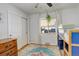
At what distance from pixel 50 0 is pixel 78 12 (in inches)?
229

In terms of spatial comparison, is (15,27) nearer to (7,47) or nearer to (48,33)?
(7,47)

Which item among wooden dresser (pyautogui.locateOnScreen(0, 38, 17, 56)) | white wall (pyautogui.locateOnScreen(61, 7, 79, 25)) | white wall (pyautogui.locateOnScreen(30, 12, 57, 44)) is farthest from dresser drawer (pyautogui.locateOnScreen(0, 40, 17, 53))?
white wall (pyautogui.locateOnScreen(30, 12, 57, 44))

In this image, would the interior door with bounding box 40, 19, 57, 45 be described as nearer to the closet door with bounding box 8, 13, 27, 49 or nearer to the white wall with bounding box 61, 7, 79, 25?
the white wall with bounding box 61, 7, 79, 25

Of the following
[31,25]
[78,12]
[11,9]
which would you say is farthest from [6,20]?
[78,12]

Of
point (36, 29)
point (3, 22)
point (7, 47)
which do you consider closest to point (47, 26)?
point (36, 29)

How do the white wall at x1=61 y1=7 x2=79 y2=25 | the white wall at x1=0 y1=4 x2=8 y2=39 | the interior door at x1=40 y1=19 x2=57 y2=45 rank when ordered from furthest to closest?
the interior door at x1=40 y1=19 x2=57 y2=45 < the white wall at x1=61 y1=7 x2=79 y2=25 < the white wall at x1=0 y1=4 x2=8 y2=39

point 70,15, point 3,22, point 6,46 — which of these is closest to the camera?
point 6,46

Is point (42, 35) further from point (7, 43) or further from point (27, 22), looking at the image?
point (7, 43)

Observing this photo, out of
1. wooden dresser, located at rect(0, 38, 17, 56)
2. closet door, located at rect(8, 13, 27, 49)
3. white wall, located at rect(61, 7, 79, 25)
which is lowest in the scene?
wooden dresser, located at rect(0, 38, 17, 56)

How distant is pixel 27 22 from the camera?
290 inches

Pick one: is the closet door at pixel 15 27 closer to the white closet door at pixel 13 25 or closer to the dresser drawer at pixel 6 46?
the white closet door at pixel 13 25

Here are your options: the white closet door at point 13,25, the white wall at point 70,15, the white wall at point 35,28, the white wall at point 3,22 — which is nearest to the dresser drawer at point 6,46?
the white wall at point 3,22

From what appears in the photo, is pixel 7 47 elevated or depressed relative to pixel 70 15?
depressed

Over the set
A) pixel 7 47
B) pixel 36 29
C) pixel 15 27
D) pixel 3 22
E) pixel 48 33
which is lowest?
pixel 7 47
